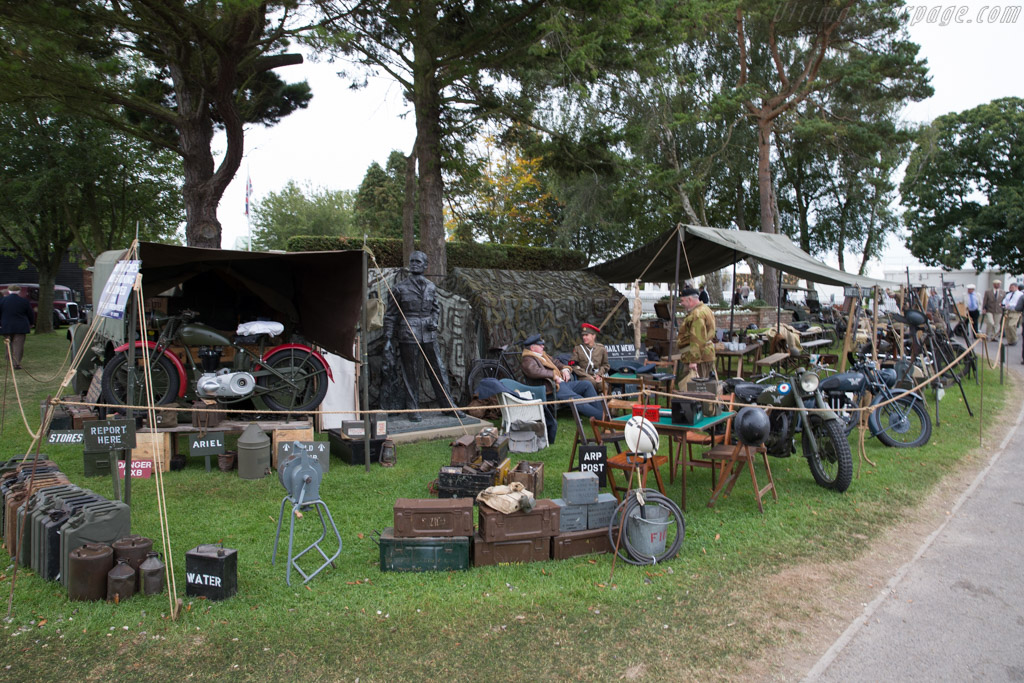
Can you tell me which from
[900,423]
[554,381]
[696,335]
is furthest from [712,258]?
[554,381]

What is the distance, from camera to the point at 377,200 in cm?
3538

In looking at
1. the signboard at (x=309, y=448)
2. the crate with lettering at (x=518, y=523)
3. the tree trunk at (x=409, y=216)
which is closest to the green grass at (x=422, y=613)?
the crate with lettering at (x=518, y=523)

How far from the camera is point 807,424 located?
582 cm

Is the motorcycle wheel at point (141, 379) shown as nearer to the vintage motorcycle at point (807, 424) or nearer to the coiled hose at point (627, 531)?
the coiled hose at point (627, 531)

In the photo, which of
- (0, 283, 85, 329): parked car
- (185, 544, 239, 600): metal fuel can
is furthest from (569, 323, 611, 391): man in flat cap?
(0, 283, 85, 329): parked car

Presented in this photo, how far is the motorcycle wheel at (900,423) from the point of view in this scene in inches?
292

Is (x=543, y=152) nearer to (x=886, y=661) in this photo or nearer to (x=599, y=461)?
(x=599, y=461)

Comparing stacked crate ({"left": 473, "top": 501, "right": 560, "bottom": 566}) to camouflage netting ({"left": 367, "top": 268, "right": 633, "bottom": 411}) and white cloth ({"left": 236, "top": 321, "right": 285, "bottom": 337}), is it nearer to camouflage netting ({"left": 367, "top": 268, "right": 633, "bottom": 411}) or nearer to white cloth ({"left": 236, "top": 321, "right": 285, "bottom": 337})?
white cloth ({"left": 236, "top": 321, "right": 285, "bottom": 337})

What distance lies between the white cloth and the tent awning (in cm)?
508

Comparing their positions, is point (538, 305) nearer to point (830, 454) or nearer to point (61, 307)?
point (830, 454)

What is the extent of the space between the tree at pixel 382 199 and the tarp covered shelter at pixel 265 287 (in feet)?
75.0

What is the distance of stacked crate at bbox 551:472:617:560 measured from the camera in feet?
14.6

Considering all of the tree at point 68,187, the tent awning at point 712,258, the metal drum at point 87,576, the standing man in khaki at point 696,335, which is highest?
the tree at point 68,187

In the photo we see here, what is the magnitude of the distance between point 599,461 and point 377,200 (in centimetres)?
3185
